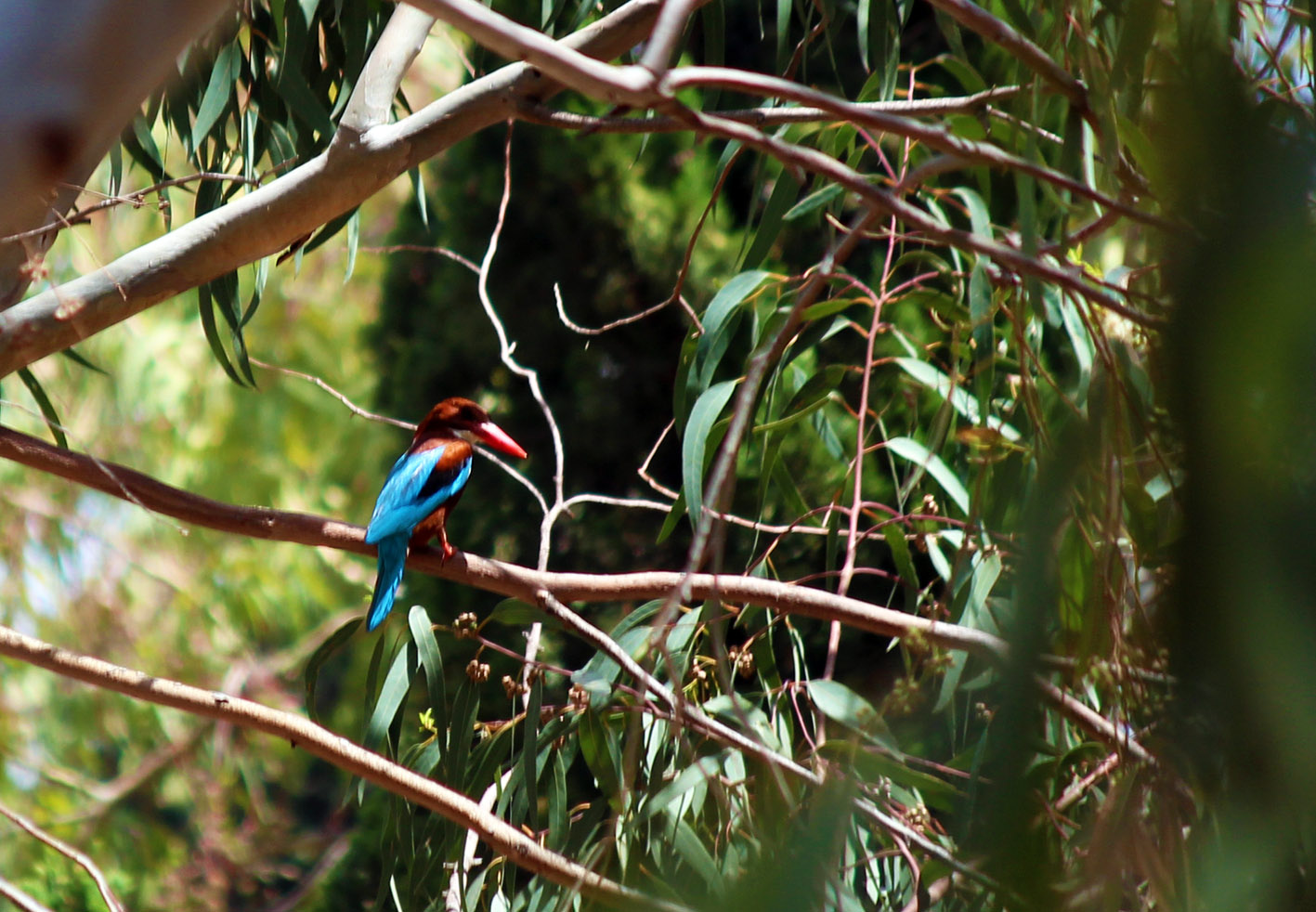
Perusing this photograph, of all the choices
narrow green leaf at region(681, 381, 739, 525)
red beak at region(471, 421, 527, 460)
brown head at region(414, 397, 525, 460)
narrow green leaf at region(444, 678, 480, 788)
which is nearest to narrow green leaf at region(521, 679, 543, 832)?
narrow green leaf at region(444, 678, 480, 788)

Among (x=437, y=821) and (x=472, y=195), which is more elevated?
(x=472, y=195)

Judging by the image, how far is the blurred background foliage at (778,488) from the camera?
68 cm

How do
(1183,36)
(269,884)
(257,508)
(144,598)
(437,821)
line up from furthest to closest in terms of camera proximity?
(269,884)
(144,598)
(437,821)
(257,508)
(1183,36)

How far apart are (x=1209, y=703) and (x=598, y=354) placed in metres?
3.50

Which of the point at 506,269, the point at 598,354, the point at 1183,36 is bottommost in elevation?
the point at 1183,36

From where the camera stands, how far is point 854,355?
140 inches

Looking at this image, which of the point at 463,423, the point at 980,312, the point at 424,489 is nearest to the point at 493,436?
the point at 463,423

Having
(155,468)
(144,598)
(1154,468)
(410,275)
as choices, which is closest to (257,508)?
(1154,468)

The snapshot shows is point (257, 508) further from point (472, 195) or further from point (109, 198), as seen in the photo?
point (472, 195)

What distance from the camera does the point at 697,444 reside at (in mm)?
1688

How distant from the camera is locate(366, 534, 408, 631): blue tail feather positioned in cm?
239

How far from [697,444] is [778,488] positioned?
3.07 ft

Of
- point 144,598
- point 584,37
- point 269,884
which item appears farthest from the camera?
point 269,884

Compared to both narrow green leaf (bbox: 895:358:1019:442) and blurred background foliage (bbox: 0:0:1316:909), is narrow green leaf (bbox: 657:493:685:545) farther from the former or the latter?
narrow green leaf (bbox: 895:358:1019:442)
